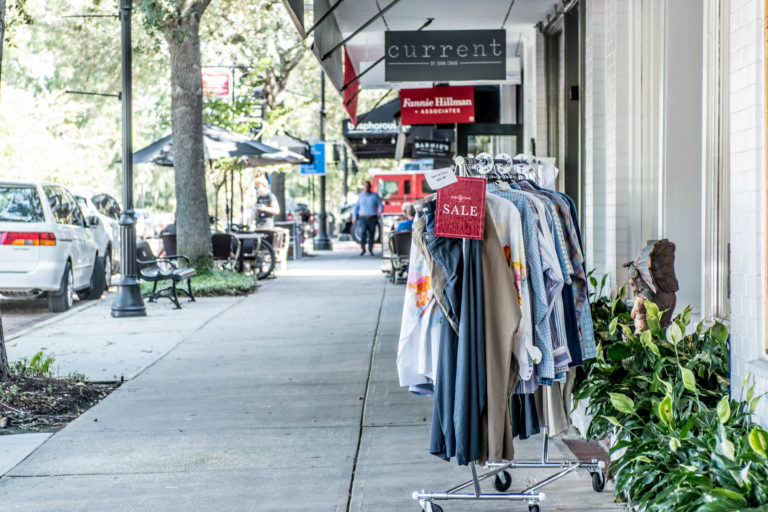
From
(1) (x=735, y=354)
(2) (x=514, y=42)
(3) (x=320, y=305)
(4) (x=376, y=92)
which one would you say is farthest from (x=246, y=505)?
(4) (x=376, y=92)

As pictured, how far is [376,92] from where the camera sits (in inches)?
1551

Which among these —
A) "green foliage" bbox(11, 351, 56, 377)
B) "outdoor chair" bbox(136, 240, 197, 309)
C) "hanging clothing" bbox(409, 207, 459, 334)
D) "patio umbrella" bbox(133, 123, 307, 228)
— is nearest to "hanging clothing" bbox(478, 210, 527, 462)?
"hanging clothing" bbox(409, 207, 459, 334)

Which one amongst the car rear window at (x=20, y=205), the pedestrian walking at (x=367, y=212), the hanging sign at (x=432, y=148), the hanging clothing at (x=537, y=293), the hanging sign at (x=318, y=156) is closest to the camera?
the hanging clothing at (x=537, y=293)

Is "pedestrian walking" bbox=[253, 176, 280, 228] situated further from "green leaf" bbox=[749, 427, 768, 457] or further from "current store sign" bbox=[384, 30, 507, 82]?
"green leaf" bbox=[749, 427, 768, 457]

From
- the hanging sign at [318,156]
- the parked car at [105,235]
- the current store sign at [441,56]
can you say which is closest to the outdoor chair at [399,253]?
the parked car at [105,235]

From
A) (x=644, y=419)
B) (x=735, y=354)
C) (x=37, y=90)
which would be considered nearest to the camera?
(x=735, y=354)

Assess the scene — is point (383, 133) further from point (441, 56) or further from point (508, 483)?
point (508, 483)

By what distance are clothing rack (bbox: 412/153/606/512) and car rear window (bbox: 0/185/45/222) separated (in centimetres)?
944

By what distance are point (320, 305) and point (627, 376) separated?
346 inches

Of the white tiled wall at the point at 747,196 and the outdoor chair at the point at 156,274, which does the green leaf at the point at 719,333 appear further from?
the outdoor chair at the point at 156,274

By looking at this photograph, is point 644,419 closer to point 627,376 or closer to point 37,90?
point 627,376

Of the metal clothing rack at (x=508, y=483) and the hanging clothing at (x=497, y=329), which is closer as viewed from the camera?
the hanging clothing at (x=497, y=329)

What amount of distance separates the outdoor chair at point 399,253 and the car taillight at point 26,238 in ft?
17.5

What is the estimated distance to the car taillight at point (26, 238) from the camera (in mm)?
12969
